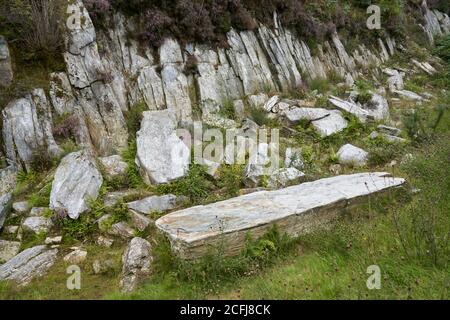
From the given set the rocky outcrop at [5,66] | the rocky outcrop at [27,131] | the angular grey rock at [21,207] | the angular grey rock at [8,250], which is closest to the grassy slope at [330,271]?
the angular grey rock at [8,250]

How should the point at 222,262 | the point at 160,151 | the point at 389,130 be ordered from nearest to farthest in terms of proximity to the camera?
the point at 222,262
the point at 160,151
the point at 389,130

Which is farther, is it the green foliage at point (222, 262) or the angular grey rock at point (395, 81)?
the angular grey rock at point (395, 81)

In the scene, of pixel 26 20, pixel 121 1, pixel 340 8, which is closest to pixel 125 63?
pixel 121 1

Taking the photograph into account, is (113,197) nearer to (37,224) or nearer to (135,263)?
(37,224)

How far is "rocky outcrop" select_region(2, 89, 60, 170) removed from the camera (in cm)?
762

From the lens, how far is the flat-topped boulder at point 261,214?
5.38 m

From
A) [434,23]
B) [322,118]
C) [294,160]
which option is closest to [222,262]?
[294,160]

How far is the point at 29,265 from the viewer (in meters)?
5.68

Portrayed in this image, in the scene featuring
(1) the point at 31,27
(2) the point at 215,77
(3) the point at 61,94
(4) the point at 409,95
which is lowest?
(4) the point at 409,95

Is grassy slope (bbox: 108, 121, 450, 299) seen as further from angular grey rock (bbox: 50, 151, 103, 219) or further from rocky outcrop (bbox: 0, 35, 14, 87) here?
rocky outcrop (bbox: 0, 35, 14, 87)

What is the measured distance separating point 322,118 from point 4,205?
8.08 meters

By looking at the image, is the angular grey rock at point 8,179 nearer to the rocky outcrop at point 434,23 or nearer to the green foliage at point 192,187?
the green foliage at point 192,187

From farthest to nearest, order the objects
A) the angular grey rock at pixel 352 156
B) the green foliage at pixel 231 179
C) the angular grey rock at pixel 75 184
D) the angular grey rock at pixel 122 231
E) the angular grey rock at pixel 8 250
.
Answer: the angular grey rock at pixel 352 156 < the green foliage at pixel 231 179 < the angular grey rock at pixel 75 184 < the angular grey rock at pixel 122 231 < the angular grey rock at pixel 8 250

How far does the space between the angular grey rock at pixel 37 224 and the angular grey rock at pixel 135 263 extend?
5.42ft
